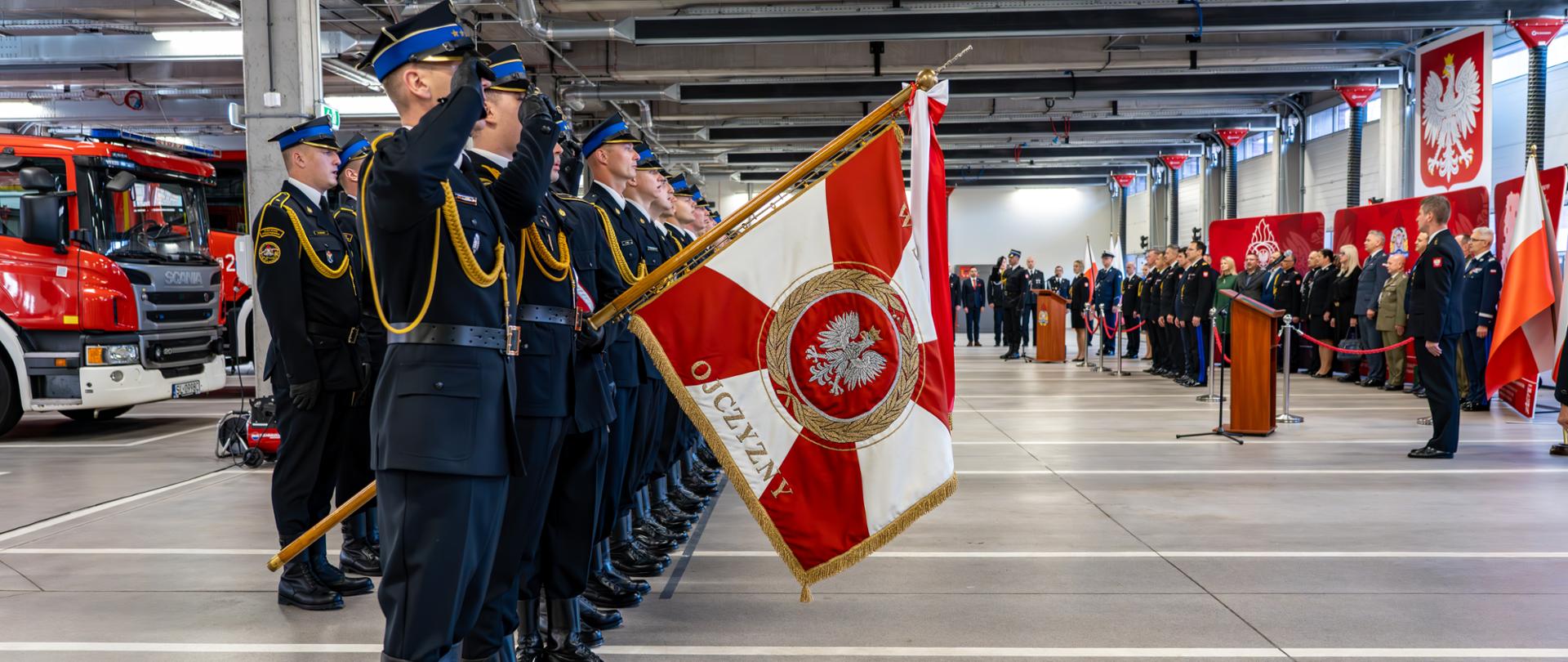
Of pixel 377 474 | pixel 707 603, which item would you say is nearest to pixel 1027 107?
pixel 707 603

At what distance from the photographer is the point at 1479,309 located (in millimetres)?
10289

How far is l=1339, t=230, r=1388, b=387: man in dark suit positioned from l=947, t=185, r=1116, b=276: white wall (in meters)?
19.5

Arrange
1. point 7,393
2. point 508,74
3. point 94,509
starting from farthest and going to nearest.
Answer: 1. point 7,393
2. point 94,509
3. point 508,74

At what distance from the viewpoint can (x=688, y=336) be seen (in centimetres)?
320

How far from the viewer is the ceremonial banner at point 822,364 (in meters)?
3.11

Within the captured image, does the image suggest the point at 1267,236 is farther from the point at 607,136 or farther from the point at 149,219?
the point at 607,136

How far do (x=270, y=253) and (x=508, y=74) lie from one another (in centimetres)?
178

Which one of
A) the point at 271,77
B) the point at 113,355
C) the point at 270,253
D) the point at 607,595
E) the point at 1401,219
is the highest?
the point at 271,77

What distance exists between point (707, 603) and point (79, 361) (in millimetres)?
6599

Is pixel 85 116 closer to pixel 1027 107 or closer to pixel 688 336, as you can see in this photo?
pixel 1027 107

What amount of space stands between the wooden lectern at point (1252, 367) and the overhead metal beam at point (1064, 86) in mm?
8897

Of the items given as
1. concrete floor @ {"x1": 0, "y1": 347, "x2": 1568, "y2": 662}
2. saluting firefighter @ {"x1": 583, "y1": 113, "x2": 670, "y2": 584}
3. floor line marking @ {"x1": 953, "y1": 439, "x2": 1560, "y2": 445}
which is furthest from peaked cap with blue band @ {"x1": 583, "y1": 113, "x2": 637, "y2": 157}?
floor line marking @ {"x1": 953, "y1": 439, "x2": 1560, "y2": 445}

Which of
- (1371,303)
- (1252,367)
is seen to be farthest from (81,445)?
(1371,303)

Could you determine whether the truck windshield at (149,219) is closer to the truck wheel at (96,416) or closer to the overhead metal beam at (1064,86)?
the truck wheel at (96,416)
